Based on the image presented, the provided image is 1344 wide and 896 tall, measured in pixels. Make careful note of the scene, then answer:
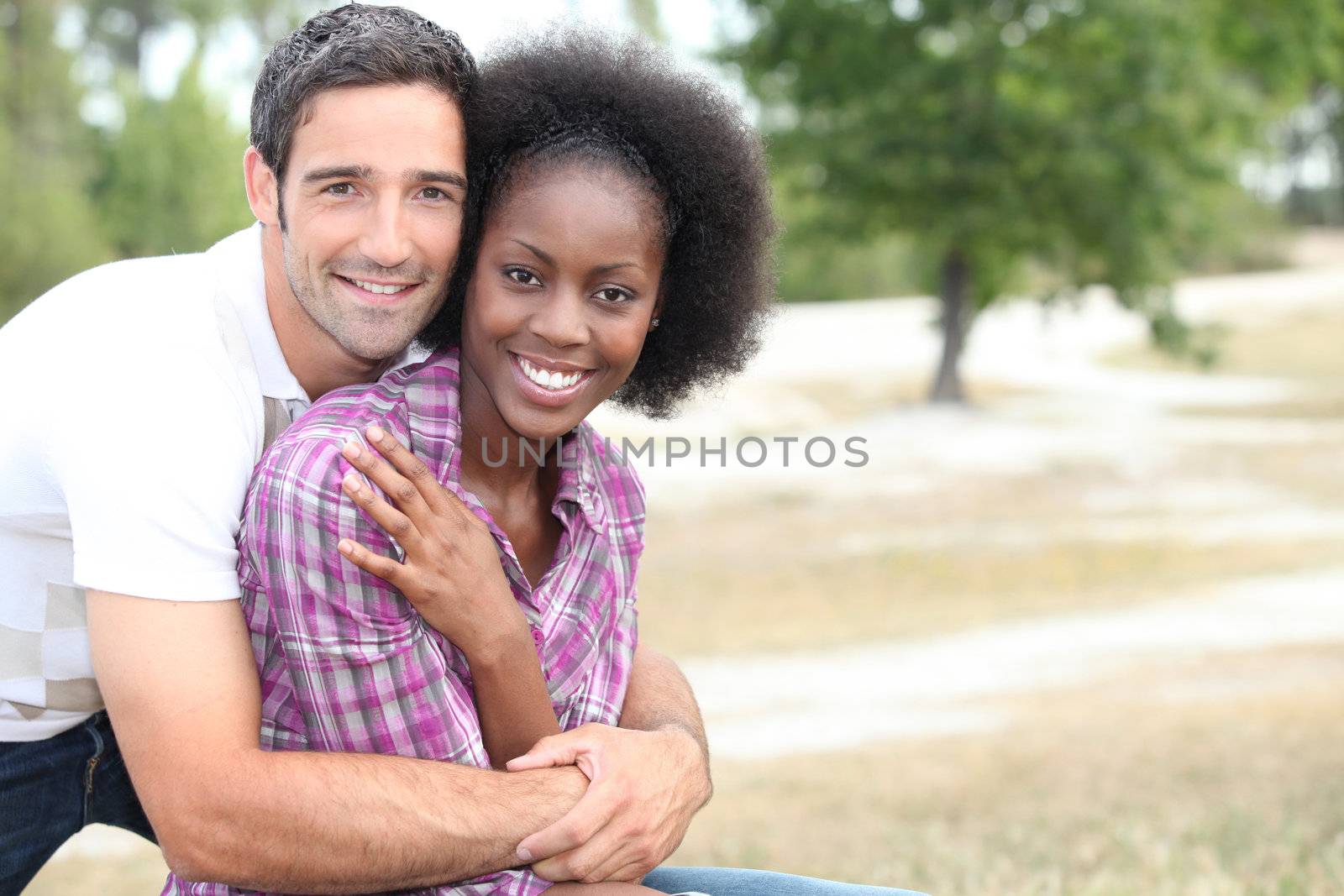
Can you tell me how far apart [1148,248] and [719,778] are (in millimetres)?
13275

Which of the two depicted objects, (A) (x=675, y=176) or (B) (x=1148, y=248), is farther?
(B) (x=1148, y=248)

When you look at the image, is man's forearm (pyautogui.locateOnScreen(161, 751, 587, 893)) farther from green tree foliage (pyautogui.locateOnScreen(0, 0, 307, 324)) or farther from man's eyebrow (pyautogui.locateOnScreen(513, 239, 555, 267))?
green tree foliage (pyautogui.locateOnScreen(0, 0, 307, 324))

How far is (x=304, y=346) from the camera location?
8.41ft

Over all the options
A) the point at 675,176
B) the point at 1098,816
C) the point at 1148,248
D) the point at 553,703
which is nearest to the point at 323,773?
the point at 553,703

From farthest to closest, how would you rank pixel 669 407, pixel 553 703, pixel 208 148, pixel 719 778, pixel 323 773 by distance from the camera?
pixel 208 148 → pixel 719 778 → pixel 669 407 → pixel 553 703 → pixel 323 773

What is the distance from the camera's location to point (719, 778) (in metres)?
6.30

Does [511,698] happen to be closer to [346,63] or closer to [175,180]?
[346,63]

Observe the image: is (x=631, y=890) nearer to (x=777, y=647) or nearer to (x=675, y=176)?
(x=675, y=176)

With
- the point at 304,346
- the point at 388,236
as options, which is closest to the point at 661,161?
the point at 388,236

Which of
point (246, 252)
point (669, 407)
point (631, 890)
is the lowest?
point (631, 890)

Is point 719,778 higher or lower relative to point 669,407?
lower

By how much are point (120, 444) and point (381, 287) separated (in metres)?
0.62

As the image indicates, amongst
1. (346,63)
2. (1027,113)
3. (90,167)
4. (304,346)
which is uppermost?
(1027,113)

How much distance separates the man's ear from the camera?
2658mm
